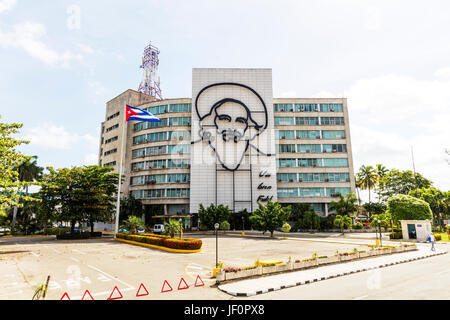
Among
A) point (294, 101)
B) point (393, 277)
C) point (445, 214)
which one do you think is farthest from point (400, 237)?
point (445, 214)

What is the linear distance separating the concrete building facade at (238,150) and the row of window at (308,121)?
23 cm

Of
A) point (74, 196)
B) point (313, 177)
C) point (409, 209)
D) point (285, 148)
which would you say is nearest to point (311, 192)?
point (313, 177)

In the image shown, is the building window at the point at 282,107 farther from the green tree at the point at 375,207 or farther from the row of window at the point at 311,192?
the green tree at the point at 375,207

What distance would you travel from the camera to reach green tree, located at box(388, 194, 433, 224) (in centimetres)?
3525

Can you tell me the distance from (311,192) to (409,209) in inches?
984

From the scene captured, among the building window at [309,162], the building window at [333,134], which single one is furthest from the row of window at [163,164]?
the building window at [333,134]

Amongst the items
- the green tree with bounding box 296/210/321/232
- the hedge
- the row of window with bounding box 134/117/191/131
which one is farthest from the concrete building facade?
the hedge

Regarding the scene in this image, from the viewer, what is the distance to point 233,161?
58469 mm

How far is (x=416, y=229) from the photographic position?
114ft

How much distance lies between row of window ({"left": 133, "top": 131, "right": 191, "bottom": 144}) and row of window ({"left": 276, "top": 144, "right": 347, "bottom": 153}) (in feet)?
71.0

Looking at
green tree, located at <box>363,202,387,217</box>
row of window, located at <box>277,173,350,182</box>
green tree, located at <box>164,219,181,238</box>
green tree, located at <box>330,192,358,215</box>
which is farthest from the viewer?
green tree, located at <box>363,202,387,217</box>

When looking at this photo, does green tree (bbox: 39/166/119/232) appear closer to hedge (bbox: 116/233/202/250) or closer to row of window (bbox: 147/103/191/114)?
hedge (bbox: 116/233/202/250)
